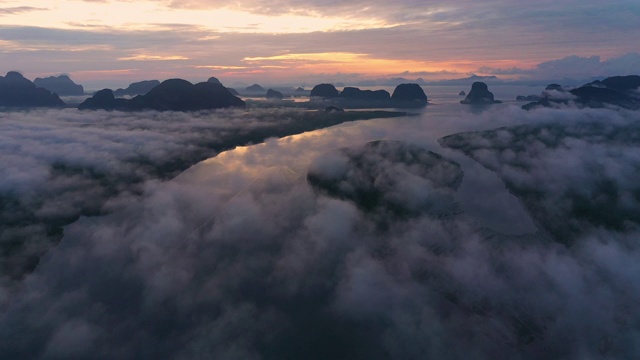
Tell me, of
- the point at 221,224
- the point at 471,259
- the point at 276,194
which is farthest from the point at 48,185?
the point at 471,259

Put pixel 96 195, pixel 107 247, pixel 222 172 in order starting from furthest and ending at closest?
1. pixel 222 172
2. pixel 96 195
3. pixel 107 247

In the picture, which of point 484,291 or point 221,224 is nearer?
point 484,291

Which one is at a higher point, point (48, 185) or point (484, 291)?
point (48, 185)

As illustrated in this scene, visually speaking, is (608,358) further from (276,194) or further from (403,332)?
(276,194)

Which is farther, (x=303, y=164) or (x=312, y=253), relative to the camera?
(x=303, y=164)

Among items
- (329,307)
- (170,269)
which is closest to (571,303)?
(329,307)

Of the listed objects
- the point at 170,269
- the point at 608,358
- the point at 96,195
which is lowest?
the point at 608,358

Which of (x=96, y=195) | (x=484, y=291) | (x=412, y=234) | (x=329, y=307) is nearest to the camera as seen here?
(x=329, y=307)

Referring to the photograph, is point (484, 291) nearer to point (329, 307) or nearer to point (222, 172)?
point (329, 307)

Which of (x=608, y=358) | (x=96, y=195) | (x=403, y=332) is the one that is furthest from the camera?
(x=96, y=195)
